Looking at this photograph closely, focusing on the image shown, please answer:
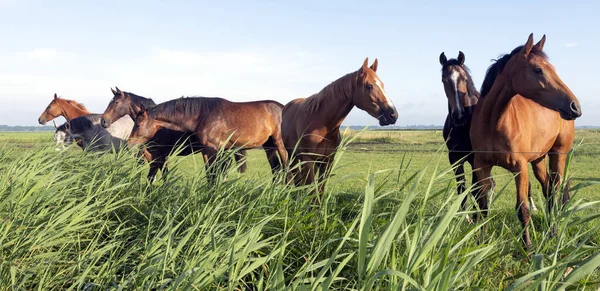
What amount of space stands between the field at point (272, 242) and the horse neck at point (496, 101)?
56.8 inches

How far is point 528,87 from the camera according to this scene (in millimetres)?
3760

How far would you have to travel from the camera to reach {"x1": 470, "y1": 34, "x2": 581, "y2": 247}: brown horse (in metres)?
3.67

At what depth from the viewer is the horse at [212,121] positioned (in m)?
6.96

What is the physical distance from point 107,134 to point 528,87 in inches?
338

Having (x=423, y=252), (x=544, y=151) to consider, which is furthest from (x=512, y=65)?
(x=423, y=252)

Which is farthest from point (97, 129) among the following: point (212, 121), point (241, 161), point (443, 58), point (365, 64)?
point (443, 58)

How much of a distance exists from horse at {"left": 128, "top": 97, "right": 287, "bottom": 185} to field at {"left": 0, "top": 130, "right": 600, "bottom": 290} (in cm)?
363

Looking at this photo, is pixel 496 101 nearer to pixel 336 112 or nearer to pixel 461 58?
pixel 461 58

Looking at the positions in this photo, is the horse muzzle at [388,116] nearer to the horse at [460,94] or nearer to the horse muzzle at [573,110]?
the horse at [460,94]

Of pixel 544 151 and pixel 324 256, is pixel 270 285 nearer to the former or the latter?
pixel 324 256

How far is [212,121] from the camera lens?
7359 mm

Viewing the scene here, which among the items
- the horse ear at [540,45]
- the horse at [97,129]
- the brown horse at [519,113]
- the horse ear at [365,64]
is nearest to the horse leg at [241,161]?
the horse ear at [365,64]

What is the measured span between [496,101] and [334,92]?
5.35 feet

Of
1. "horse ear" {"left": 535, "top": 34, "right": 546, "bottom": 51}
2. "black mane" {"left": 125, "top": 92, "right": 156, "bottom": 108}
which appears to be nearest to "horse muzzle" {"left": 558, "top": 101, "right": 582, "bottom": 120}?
"horse ear" {"left": 535, "top": 34, "right": 546, "bottom": 51}
